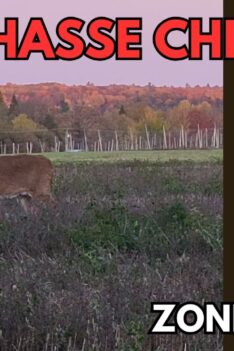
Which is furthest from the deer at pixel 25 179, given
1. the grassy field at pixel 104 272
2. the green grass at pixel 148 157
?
the green grass at pixel 148 157

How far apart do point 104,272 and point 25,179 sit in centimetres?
620

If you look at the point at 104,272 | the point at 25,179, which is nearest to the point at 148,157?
the point at 25,179

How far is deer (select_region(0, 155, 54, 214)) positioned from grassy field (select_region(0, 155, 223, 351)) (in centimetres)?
149

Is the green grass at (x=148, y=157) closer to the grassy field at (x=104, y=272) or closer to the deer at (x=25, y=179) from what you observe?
the deer at (x=25, y=179)

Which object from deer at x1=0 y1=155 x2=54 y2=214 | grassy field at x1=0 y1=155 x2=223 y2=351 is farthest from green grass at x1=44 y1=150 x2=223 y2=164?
grassy field at x1=0 y1=155 x2=223 y2=351

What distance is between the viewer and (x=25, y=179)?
11500mm

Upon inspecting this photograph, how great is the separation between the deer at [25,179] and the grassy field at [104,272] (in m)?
1.49

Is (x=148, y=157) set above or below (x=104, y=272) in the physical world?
above

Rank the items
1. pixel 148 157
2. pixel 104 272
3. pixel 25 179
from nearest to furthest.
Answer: pixel 104 272
pixel 25 179
pixel 148 157

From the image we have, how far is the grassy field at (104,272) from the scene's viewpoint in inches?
147

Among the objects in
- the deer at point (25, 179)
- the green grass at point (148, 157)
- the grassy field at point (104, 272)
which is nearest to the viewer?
the grassy field at point (104, 272)

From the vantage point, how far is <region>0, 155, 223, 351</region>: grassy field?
3.73 m

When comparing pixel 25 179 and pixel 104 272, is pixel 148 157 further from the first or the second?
pixel 104 272

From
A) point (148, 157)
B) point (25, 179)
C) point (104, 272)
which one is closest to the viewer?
point (104, 272)
